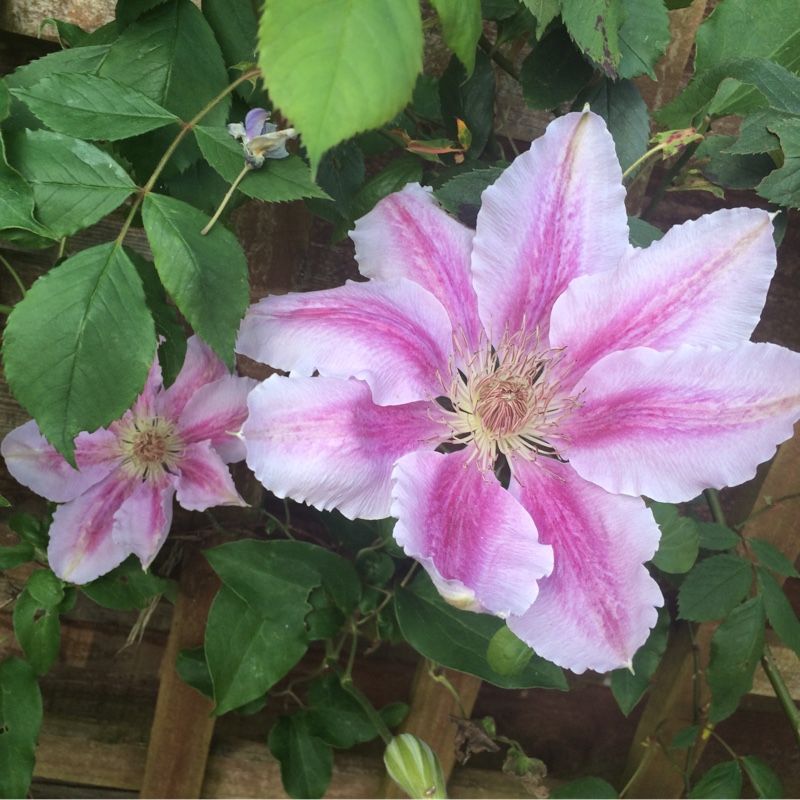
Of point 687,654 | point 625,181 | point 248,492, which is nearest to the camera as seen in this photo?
point 625,181

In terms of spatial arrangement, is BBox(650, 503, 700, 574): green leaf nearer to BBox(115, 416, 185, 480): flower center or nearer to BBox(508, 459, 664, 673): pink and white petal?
BBox(508, 459, 664, 673): pink and white petal

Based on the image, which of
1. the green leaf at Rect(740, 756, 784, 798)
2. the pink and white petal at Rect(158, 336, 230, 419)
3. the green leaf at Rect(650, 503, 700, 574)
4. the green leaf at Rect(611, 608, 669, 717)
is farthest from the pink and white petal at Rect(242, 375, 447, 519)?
the green leaf at Rect(740, 756, 784, 798)

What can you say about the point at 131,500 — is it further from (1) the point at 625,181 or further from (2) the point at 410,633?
(1) the point at 625,181

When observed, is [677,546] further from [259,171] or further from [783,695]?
[259,171]

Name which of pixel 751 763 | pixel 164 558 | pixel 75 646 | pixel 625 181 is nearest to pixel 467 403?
pixel 625 181

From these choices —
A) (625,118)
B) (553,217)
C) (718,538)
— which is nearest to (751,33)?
(625,118)

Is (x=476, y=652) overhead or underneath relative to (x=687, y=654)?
overhead
